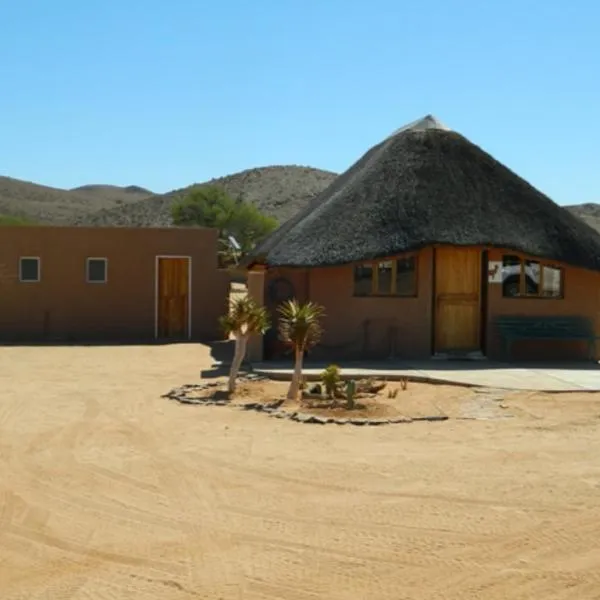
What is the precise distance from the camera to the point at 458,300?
1706cm

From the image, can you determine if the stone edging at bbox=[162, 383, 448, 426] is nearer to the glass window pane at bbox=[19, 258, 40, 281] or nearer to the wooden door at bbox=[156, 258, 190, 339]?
the wooden door at bbox=[156, 258, 190, 339]

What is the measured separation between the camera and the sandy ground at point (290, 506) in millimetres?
5336

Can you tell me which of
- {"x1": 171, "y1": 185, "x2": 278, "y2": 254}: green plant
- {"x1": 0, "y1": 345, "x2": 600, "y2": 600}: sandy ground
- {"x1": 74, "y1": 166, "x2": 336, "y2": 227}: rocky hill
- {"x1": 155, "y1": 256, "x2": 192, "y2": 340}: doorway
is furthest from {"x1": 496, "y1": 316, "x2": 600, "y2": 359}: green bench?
{"x1": 74, "y1": 166, "x2": 336, "y2": 227}: rocky hill

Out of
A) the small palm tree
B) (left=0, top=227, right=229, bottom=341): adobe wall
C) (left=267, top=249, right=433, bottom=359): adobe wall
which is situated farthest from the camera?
(left=0, top=227, right=229, bottom=341): adobe wall

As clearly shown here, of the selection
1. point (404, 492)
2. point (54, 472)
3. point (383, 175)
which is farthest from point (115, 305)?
point (404, 492)

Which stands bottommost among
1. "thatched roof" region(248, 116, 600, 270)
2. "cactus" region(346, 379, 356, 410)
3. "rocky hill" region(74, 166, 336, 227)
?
"cactus" region(346, 379, 356, 410)

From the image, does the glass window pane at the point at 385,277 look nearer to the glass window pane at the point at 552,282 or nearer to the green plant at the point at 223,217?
the glass window pane at the point at 552,282

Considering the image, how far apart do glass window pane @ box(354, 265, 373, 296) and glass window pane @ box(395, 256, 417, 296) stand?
1.75 ft

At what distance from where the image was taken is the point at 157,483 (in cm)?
764

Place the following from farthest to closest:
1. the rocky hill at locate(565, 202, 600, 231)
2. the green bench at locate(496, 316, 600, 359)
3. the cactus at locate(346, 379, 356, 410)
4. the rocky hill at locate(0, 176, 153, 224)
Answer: the rocky hill at locate(565, 202, 600, 231) < the rocky hill at locate(0, 176, 153, 224) < the green bench at locate(496, 316, 600, 359) < the cactus at locate(346, 379, 356, 410)

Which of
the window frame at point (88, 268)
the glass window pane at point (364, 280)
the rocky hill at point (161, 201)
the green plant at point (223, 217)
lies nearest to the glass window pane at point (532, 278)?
the glass window pane at point (364, 280)

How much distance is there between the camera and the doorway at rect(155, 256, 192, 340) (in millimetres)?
22125

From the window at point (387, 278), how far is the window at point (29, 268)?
9.25 m

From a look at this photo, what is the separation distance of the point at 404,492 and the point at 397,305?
9.50m
